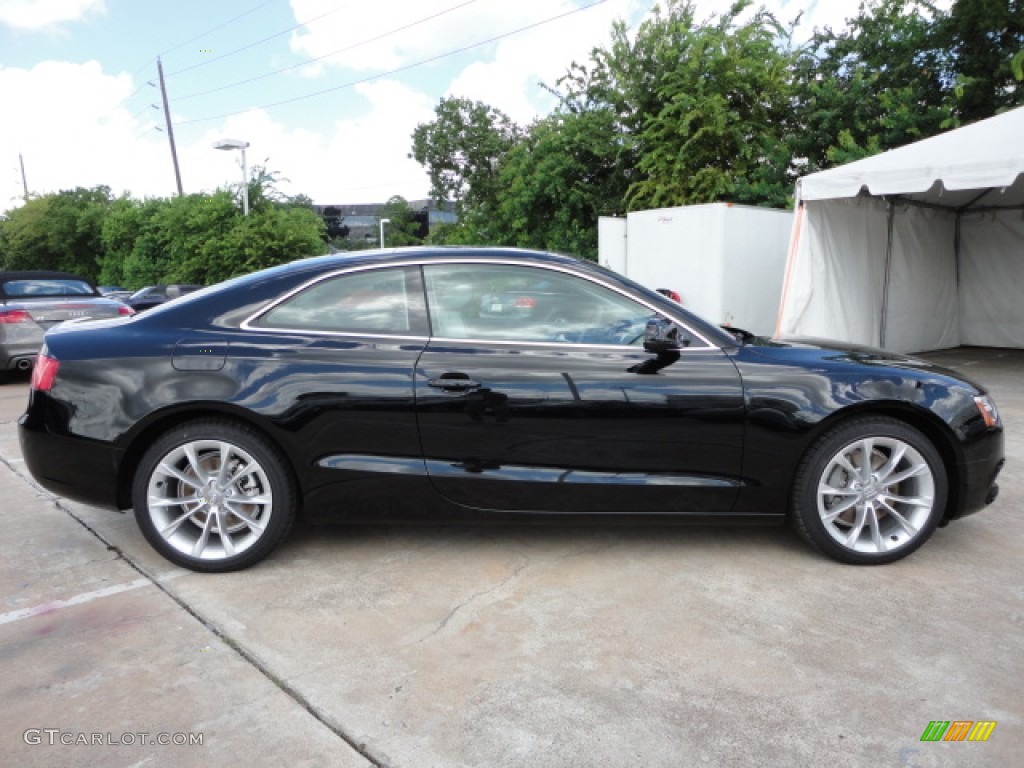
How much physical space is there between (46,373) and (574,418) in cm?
233

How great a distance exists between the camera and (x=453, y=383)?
3127mm

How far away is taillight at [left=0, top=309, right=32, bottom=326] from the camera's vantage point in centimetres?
852

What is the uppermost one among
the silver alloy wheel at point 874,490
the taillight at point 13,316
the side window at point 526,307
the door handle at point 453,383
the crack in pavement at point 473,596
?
the side window at point 526,307

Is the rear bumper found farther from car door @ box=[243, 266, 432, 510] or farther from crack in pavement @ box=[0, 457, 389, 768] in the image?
car door @ box=[243, 266, 432, 510]

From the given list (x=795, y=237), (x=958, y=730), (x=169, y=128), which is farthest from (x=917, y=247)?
(x=169, y=128)

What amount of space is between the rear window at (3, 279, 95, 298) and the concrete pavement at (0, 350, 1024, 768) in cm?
686

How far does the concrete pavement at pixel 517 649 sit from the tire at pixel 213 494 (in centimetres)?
12

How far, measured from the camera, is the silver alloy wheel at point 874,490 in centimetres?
323

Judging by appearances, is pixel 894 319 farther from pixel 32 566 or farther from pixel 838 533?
pixel 32 566

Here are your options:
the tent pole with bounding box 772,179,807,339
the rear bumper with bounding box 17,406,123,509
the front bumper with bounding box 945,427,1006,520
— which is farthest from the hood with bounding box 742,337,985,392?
the tent pole with bounding box 772,179,807,339

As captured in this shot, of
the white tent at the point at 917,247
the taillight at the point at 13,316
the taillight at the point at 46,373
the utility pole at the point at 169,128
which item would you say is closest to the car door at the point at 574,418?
the taillight at the point at 46,373

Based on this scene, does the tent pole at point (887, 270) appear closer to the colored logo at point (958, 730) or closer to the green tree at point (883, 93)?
the green tree at point (883, 93)

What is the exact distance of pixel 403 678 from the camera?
243 cm

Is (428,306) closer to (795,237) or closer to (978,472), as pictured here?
(978,472)
